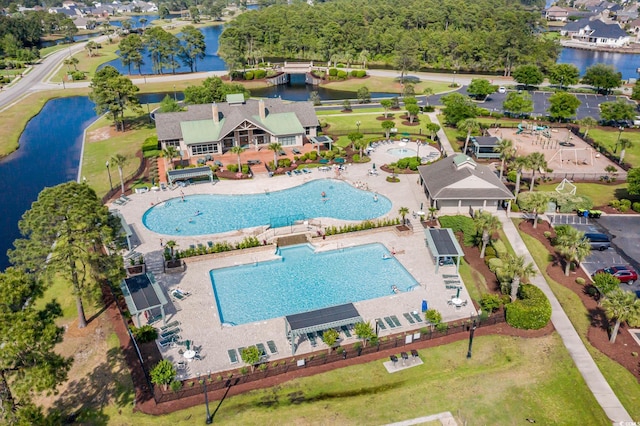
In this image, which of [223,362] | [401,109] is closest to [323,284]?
[223,362]

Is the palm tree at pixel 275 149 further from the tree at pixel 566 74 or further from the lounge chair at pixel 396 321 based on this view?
the tree at pixel 566 74

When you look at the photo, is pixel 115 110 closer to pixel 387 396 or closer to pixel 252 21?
pixel 387 396

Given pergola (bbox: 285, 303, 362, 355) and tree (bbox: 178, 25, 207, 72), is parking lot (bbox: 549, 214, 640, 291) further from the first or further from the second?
tree (bbox: 178, 25, 207, 72)

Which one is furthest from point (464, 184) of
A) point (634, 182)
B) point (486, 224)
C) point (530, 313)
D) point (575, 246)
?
point (530, 313)

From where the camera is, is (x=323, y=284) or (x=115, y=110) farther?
(x=115, y=110)

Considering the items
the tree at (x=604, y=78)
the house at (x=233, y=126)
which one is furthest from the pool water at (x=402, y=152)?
the tree at (x=604, y=78)
